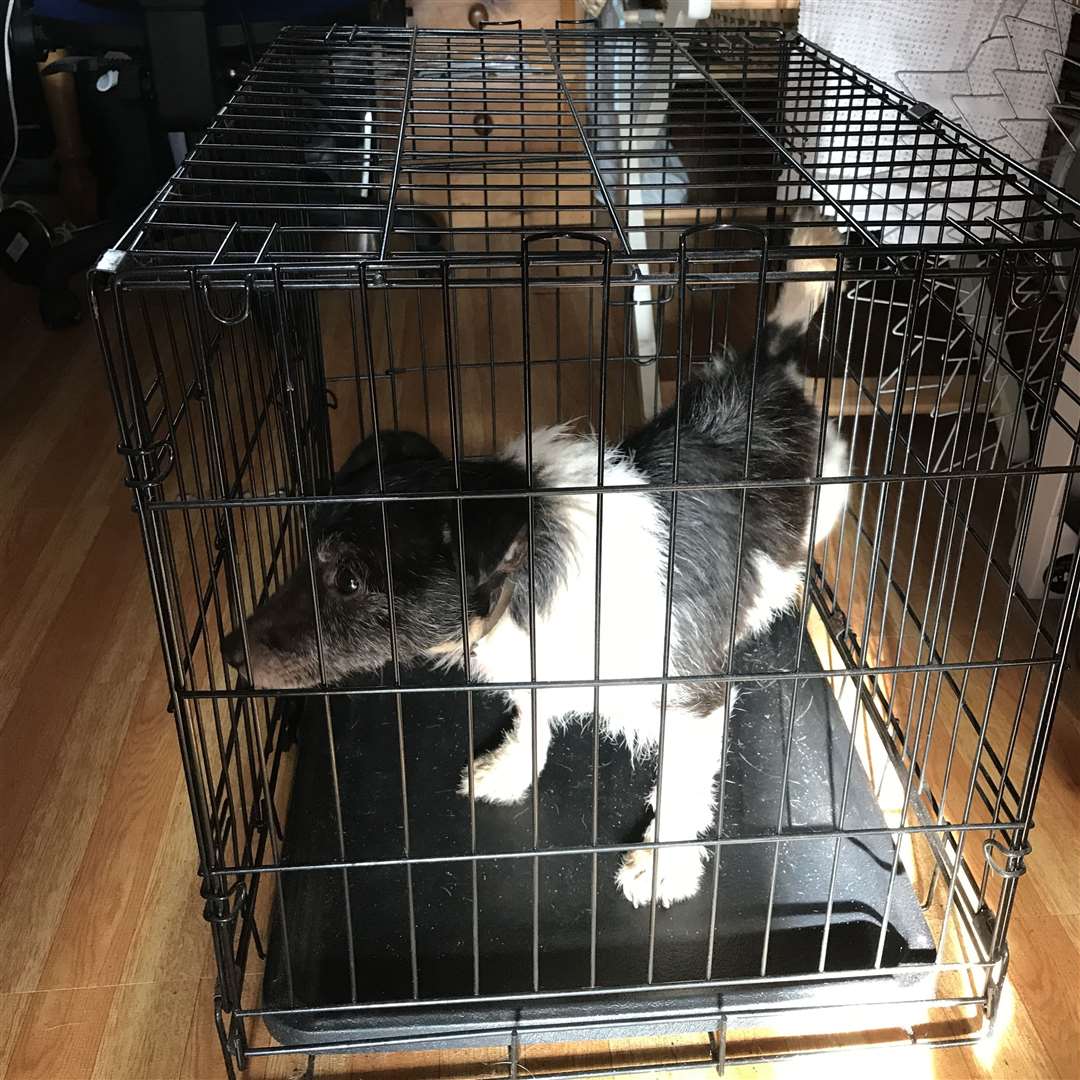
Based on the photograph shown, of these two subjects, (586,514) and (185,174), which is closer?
(185,174)

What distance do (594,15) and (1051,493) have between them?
2.13 metres

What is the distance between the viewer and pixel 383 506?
96 centimetres

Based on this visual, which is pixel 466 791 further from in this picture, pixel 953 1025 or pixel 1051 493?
pixel 1051 493

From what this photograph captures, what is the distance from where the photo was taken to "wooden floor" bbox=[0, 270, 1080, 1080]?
1222 millimetres

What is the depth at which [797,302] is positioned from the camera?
1.64 meters

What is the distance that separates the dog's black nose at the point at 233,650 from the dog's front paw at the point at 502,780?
0.44m

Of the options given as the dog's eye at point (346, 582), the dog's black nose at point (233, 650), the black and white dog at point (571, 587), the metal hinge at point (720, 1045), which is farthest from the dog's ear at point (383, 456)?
the metal hinge at point (720, 1045)

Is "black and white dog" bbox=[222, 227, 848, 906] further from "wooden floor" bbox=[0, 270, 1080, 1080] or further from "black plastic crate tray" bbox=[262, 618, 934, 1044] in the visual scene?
"wooden floor" bbox=[0, 270, 1080, 1080]

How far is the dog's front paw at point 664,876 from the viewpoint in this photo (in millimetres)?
1349

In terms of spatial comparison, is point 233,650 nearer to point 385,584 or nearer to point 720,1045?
point 385,584

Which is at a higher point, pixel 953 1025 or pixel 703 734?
pixel 703 734

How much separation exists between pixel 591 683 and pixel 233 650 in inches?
16.9

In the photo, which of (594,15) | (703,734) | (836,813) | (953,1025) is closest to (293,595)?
(703,734)

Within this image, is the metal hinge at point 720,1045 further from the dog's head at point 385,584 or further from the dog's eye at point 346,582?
the dog's eye at point 346,582
